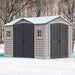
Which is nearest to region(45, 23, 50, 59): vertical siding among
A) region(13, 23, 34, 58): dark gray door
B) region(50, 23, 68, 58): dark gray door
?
region(50, 23, 68, 58): dark gray door

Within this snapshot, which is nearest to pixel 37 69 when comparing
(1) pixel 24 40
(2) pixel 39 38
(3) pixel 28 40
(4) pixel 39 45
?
(4) pixel 39 45

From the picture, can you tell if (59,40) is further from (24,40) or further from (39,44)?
(24,40)

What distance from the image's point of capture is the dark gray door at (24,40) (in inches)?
706

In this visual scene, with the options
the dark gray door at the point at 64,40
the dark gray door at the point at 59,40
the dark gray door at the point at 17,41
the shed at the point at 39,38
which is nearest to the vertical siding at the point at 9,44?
the shed at the point at 39,38

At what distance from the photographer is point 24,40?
1828 centimetres

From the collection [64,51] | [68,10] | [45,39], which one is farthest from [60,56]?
[68,10]

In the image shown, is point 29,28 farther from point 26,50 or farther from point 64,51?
point 64,51

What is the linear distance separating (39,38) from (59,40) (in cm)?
157

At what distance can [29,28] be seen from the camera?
59.2ft

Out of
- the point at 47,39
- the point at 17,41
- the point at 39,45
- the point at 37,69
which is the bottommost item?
the point at 37,69

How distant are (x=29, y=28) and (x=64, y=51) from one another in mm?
3072

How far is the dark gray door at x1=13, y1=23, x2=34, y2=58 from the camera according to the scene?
17.9 m

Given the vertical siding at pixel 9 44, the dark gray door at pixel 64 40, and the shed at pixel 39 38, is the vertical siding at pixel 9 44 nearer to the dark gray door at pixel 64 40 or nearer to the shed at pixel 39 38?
the shed at pixel 39 38

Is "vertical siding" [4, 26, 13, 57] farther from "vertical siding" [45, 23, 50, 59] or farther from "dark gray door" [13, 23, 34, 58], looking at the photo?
"vertical siding" [45, 23, 50, 59]
